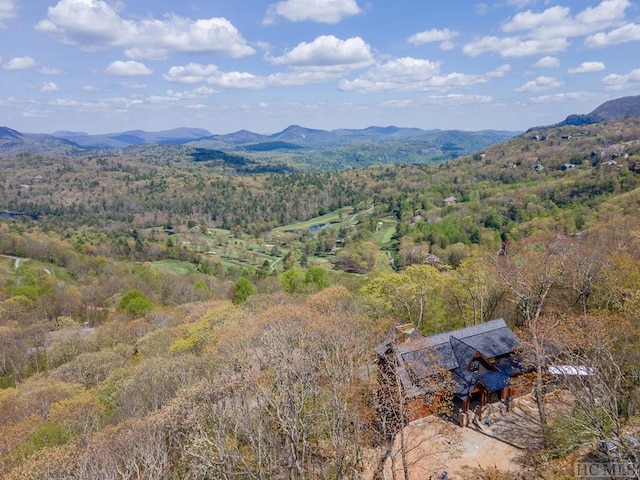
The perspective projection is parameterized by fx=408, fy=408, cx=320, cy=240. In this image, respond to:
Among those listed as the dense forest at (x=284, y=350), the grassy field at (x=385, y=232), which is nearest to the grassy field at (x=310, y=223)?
the grassy field at (x=385, y=232)

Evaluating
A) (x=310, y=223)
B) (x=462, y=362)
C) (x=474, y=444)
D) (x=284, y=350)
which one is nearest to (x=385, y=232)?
(x=310, y=223)

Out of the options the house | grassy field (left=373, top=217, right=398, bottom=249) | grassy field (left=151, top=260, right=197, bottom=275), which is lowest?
grassy field (left=151, top=260, right=197, bottom=275)

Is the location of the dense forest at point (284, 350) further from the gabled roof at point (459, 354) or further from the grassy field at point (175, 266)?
the grassy field at point (175, 266)

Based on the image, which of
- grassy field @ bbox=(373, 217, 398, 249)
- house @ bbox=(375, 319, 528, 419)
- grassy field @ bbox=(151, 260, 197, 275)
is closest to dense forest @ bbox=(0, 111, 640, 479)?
house @ bbox=(375, 319, 528, 419)

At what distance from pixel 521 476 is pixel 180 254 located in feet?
402

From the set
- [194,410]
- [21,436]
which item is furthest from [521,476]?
[21,436]

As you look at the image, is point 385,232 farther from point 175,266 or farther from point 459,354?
point 459,354

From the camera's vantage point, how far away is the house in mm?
29359

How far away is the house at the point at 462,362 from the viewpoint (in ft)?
96.3

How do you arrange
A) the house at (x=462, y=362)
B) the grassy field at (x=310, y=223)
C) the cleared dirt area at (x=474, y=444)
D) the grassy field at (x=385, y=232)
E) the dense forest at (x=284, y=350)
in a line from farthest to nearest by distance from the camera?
the grassy field at (x=310, y=223), the grassy field at (x=385, y=232), the house at (x=462, y=362), the cleared dirt area at (x=474, y=444), the dense forest at (x=284, y=350)

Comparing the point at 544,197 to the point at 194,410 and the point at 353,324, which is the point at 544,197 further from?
the point at 194,410

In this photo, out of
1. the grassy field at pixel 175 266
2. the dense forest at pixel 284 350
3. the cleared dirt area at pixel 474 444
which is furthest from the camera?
the grassy field at pixel 175 266

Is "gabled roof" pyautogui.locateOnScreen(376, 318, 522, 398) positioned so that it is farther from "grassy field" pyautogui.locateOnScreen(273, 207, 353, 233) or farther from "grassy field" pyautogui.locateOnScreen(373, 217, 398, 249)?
"grassy field" pyautogui.locateOnScreen(273, 207, 353, 233)

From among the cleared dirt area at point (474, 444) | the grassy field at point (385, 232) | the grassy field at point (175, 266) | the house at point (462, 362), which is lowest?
the grassy field at point (175, 266)
